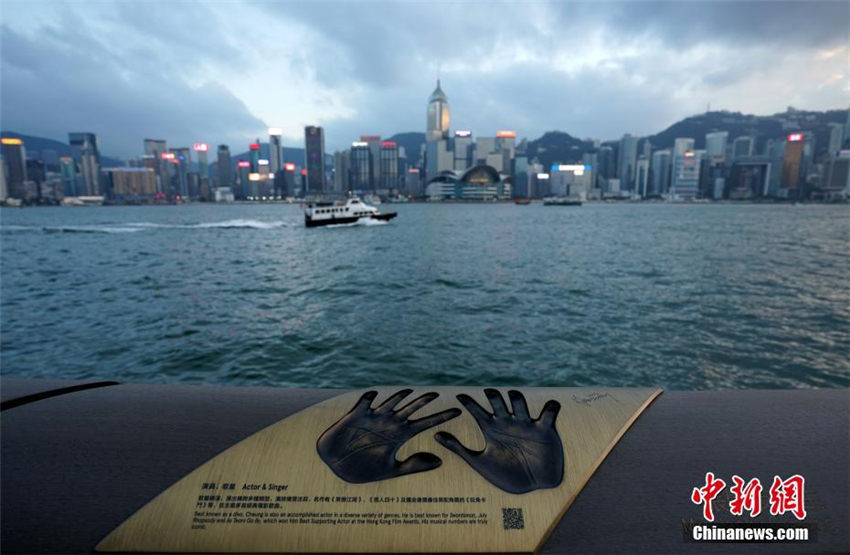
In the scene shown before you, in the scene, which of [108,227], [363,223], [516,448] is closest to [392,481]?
[516,448]

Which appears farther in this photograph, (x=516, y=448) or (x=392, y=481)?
(x=516, y=448)

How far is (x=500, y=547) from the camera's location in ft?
4.99

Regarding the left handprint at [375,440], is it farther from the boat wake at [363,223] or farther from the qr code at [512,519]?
the boat wake at [363,223]

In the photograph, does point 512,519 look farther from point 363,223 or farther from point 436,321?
point 363,223

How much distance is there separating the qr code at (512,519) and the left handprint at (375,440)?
0.35 metres

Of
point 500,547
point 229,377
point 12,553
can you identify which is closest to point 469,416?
point 500,547

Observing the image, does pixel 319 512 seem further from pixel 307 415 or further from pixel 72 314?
pixel 72 314

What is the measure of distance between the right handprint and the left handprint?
0.48ft

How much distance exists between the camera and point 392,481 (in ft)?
5.71

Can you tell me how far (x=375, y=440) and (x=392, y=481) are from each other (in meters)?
0.28

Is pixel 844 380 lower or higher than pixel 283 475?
lower

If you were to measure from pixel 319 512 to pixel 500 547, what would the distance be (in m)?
0.73

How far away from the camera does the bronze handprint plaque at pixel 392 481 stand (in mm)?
1548
